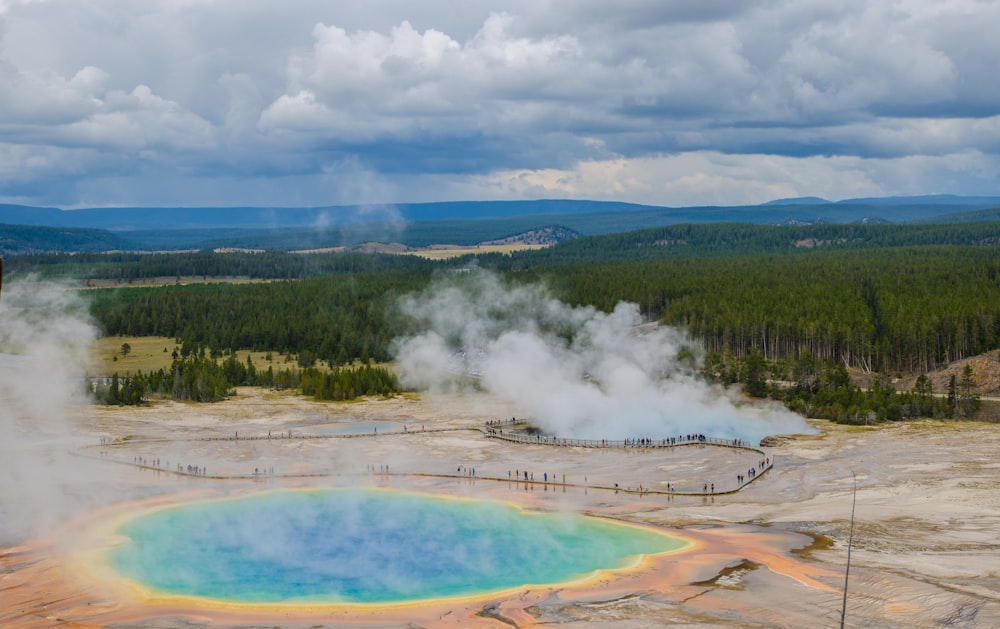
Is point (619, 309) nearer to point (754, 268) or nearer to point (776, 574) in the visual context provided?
point (754, 268)

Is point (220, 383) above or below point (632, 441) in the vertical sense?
above

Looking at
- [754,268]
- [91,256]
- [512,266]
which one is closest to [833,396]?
[754,268]

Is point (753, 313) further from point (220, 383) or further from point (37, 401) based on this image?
point (37, 401)

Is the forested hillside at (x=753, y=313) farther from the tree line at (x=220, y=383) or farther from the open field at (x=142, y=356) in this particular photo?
the open field at (x=142, y=356)

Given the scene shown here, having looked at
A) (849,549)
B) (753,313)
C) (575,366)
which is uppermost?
Answer: (753,313)

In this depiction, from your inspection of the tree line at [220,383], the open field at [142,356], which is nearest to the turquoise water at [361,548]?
the tree line at [220,383]

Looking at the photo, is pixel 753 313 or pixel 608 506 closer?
pixel 608 506

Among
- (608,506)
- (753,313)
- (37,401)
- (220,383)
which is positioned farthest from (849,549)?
(753,313)
